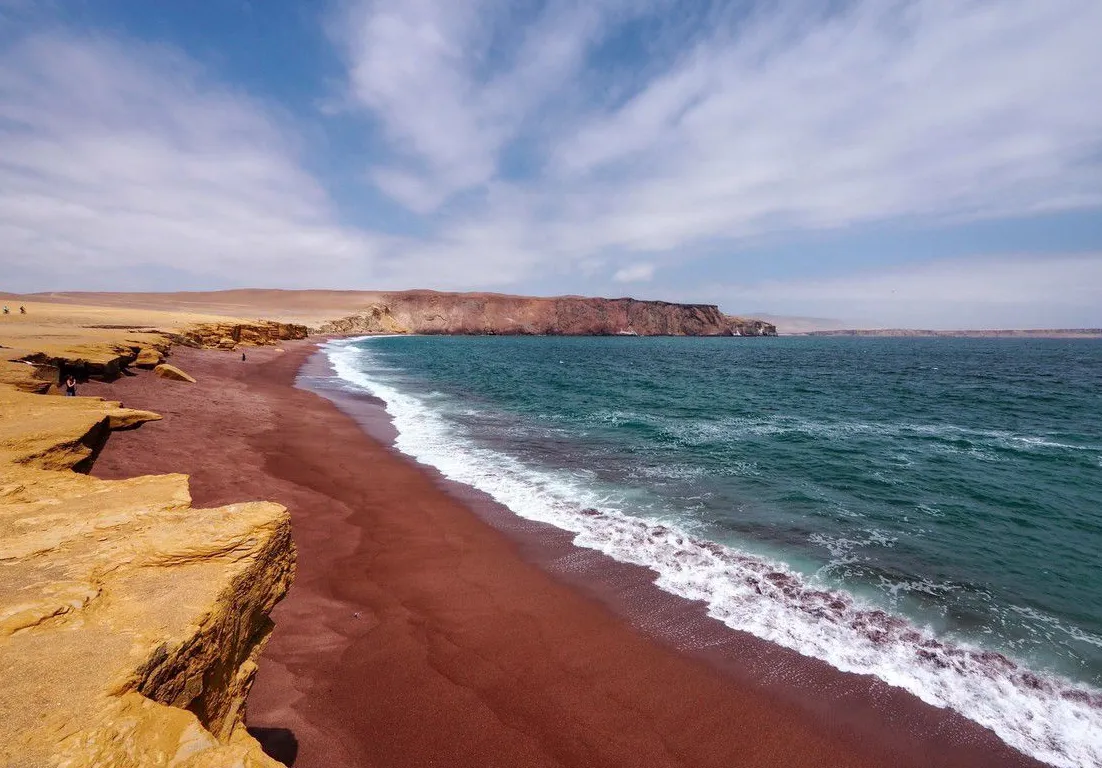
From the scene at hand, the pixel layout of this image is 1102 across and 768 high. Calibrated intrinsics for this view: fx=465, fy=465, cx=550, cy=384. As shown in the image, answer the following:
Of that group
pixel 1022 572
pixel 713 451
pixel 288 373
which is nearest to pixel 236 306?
pixel 288 373

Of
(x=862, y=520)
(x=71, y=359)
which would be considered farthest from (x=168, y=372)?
(x=862, y=520)

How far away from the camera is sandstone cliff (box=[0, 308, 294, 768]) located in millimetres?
2176

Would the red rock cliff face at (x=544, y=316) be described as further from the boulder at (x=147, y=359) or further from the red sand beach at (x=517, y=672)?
the red sand beach at (x=517, y=672)

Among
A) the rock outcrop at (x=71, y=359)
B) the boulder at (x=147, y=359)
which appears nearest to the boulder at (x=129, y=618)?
the rock outcrop at (x=71, y=359)

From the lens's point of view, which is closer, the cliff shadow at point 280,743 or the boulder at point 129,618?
the boulder at point 129,618

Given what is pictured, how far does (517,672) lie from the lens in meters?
6.32

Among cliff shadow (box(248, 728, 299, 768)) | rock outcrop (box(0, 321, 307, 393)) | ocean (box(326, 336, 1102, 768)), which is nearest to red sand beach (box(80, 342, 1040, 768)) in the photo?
cliff shadow (box(248, 728, 299, 768))

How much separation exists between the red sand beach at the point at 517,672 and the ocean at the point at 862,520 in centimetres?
A: 81

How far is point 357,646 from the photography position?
652cm

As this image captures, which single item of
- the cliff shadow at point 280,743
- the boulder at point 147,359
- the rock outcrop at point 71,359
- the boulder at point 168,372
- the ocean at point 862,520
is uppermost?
the rock outcrop at point 71,359

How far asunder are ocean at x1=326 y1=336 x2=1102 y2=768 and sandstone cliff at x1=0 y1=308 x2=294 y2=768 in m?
7.09

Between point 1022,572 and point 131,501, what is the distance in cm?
1476

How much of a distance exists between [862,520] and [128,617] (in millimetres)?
13908

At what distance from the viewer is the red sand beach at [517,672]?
5.29 metres
